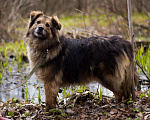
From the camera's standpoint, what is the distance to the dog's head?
4202 millimetres

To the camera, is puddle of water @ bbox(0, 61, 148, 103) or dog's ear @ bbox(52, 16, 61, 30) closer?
dog's ear @ bbox(52, 16, 61, 30)

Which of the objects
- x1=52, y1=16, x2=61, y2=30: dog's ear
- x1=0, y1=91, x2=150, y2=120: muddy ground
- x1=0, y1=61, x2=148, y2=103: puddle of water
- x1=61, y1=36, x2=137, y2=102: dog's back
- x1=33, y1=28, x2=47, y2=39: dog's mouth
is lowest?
x1=0, y1=91, x2=150, y2=120: muddy ground

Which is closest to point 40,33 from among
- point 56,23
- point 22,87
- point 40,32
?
point 40,32

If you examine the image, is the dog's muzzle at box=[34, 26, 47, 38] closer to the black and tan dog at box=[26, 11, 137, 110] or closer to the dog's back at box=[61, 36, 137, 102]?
the black and tan dog at box=[26, 11, 137, 110]

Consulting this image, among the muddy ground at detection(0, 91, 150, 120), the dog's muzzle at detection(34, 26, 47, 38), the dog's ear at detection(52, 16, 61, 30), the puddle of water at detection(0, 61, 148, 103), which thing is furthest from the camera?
the puddle of water at detection(0, 61, 148, 103)

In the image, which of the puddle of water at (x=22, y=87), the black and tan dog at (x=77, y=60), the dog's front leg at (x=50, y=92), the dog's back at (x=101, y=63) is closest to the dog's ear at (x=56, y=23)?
the black and tan dog at (x=77, y=60)

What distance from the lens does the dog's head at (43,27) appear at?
165 inches

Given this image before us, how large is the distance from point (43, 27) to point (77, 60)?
0.87 meters

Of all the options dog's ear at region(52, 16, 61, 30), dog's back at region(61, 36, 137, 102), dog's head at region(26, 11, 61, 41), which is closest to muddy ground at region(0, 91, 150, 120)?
dog's back at region(61, 36, 137, 102)

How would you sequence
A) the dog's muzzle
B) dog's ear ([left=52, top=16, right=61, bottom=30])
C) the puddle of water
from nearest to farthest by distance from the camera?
the dog's muzzle
dog's ear ([left=52, top=16, right=61, bottom=30])
the puddle of water

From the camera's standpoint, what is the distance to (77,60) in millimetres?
4270

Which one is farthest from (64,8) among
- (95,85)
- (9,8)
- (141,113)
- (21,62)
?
(141,113)

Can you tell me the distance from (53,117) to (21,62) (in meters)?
4.61

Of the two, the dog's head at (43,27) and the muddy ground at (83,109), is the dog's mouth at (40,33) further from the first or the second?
the muddy ground at (83,109)
